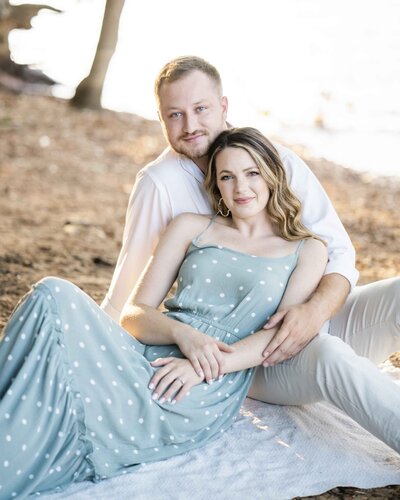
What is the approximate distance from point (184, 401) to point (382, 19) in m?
17.4

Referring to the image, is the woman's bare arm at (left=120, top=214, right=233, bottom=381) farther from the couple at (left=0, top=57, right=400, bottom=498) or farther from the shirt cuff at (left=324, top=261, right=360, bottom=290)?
the shirt cuff at (left=324, top=261, right=360, bottom=290)

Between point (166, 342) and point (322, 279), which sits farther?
point (322, 279)

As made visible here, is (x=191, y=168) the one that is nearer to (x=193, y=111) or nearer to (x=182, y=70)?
(x=193, y=111)

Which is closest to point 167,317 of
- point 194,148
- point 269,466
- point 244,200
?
point 244,200

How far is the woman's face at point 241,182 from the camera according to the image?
9.26ft

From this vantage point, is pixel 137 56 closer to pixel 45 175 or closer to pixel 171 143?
pixel 45 175

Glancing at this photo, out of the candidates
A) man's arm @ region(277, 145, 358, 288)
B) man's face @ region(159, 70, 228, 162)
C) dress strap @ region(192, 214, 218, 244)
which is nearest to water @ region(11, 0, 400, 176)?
man's arm @ region(277, 145, 358, 288)

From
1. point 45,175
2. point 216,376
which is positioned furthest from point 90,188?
point 216,376

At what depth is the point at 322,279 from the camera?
289 cm

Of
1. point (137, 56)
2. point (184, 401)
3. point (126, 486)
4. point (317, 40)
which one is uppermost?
point (317, 40)

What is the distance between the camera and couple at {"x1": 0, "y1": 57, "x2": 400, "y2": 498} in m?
2.39

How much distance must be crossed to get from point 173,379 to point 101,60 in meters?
8.18

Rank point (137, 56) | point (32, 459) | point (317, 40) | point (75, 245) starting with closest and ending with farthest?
point (32, 459), point (75, 245), point (137, 56), point (317, 40)

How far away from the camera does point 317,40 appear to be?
58.6 ft
